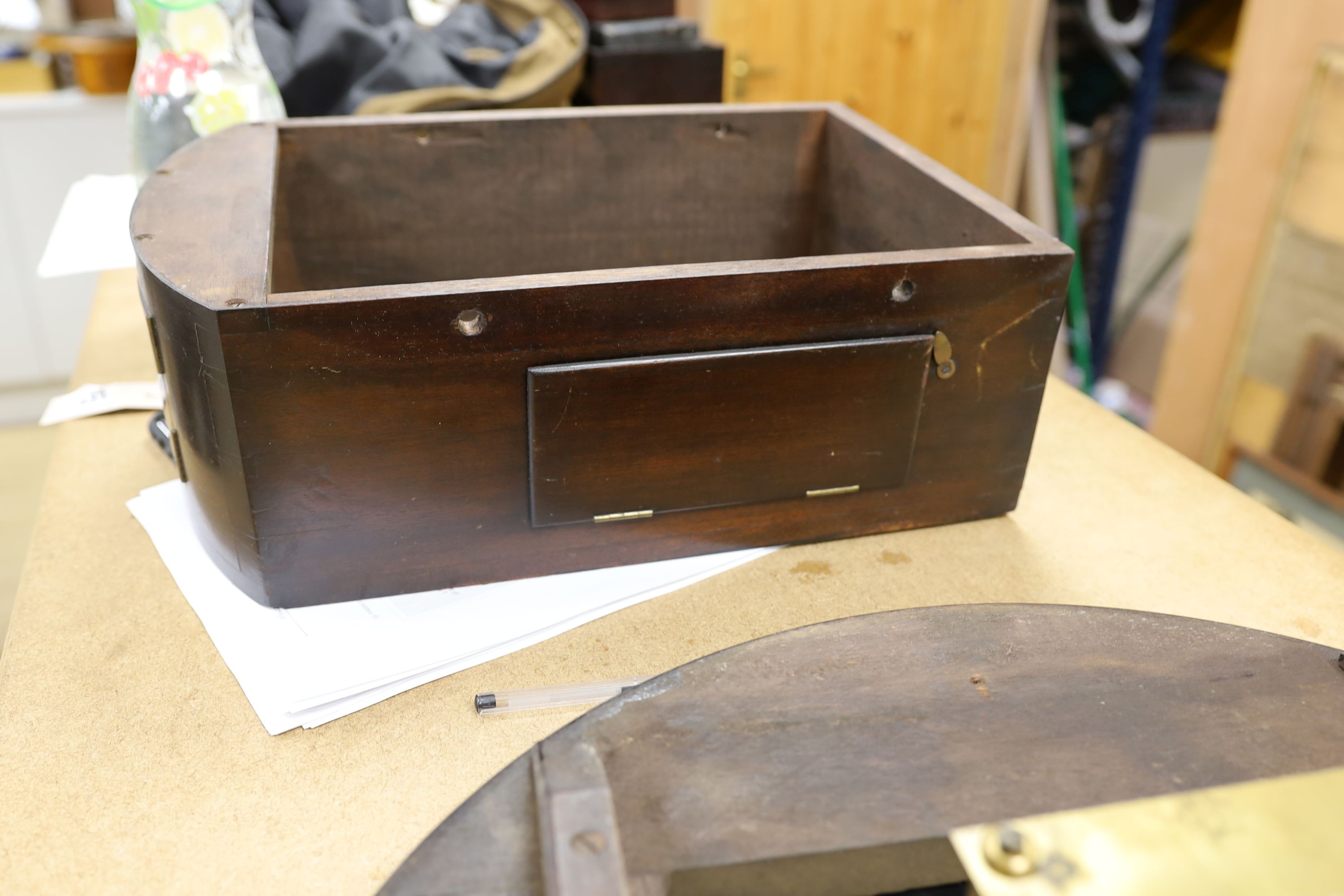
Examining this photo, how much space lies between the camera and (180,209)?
70cm

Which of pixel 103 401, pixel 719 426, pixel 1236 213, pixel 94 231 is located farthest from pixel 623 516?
pixel 1236 213

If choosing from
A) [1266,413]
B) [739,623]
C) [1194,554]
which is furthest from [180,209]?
[1266,413]

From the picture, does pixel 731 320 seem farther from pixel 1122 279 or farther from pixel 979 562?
pixel 1122 279

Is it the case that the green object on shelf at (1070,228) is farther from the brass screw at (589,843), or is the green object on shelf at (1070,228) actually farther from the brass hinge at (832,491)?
the brass screw at (589,843)

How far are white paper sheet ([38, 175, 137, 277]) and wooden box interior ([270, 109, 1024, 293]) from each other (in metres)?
0.16

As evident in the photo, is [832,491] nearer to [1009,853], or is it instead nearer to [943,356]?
[943,356]

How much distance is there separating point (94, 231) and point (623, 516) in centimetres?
68

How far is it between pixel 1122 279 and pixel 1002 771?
257cm

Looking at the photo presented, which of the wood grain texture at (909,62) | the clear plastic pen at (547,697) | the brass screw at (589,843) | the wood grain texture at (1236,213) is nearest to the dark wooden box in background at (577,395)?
the clear plastic pen at (547,697)

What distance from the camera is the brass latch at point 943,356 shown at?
0.68 meters

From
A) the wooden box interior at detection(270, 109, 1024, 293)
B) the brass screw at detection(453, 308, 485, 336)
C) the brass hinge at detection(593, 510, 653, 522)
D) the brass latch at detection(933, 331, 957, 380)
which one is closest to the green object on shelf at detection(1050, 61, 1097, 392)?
the wooden box interior at detection(270, 109, 1024, 293)

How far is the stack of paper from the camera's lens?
1.98 feet

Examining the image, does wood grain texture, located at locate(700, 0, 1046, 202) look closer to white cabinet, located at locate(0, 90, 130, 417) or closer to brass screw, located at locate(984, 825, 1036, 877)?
white cabinet, located at locate(0, 90, 130, 417)

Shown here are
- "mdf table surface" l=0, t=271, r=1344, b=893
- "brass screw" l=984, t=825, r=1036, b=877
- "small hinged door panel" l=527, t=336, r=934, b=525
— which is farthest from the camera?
"small hinged door panel" l=527, t=336, r=934, b=525
